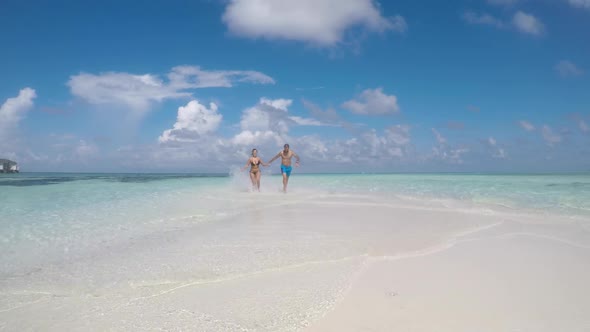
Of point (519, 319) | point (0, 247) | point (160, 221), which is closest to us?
point (519, 319)

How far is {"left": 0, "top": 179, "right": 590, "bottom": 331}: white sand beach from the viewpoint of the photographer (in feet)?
8.97

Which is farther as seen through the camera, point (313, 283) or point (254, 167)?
point (254, 167)

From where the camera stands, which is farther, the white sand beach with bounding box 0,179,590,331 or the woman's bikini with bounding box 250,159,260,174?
the woman's bikini with bounding box 250,159,260,174

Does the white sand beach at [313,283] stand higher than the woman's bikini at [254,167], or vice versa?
the woman's bikini at [254,167]

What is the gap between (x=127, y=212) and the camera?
9289 millimetres

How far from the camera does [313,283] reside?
11.9 feet

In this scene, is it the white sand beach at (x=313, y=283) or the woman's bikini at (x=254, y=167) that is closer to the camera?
the white sand beach at (x=313, y=283)

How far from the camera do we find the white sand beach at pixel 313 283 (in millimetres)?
2734

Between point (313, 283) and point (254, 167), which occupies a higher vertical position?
point (254, 167)

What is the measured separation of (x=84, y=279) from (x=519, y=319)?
436cm

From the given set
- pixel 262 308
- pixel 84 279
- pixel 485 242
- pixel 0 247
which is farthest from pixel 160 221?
pixel 485 242

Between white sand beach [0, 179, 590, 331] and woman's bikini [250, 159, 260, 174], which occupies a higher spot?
woman's bikini [250, 159, 260, 174]

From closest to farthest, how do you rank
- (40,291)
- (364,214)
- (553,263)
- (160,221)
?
(40,291) → (553,263) → (160,221) → (364,214)

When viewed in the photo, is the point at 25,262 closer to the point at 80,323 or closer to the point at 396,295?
the point at 80,323
